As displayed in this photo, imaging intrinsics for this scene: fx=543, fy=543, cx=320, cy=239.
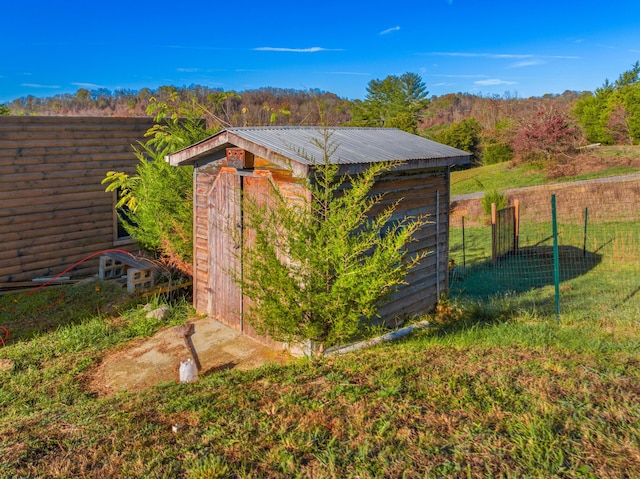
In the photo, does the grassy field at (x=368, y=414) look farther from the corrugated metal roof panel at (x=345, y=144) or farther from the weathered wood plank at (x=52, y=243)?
the weathered wood plank at (x=52, y=243)

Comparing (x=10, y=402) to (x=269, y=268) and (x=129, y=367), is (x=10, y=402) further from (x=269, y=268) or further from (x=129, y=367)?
(x=269, y=268)

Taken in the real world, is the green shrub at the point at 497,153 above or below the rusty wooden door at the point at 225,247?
above

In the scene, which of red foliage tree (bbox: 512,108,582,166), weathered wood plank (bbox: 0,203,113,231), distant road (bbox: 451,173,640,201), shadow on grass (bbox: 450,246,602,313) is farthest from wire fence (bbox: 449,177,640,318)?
weathered wood plank (bbox: 0,203,113,231)

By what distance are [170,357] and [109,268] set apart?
4.55 meters

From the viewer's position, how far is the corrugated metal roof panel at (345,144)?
649cm

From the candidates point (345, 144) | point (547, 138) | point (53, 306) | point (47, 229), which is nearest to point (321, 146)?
point (345, 144)

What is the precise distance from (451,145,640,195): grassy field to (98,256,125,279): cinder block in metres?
17.7

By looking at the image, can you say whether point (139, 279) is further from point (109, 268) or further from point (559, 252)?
point (559, 252)

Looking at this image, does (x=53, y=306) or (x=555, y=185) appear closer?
(x=53, y=306)

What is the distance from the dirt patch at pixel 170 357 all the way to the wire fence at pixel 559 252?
4.50 metres

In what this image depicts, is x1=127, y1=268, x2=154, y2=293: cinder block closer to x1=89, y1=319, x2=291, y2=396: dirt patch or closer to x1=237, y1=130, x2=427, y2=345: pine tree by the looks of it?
x1=89, y1=319, x2=291, y2=396: dirt patch

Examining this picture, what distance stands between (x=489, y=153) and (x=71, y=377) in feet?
98.5

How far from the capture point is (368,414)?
176 inches

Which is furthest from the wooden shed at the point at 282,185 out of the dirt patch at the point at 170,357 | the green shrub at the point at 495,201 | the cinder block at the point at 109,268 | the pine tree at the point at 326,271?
the green shrub at the point at 495,201
